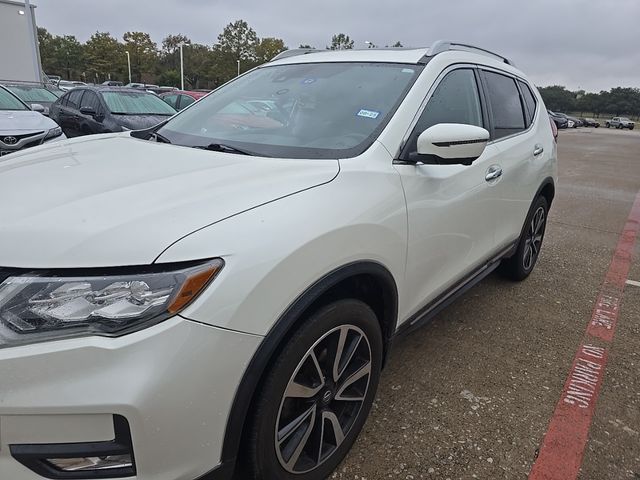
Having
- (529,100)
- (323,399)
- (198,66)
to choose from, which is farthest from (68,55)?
(323,399)

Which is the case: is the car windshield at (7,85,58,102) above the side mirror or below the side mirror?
below

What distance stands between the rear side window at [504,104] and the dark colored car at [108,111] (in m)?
6.28

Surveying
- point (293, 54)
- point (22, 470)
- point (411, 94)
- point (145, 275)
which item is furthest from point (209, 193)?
point (293, 54)

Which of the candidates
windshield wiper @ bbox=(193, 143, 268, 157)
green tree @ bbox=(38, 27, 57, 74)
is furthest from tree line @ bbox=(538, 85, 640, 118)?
windshield wiper @ bbox=(193, 143, 268, 157)

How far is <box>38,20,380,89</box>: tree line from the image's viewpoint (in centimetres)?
5988

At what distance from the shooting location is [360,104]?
2.40 m

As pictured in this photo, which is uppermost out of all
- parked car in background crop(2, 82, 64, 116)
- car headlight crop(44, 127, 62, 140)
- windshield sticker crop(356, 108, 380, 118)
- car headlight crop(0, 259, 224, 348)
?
windshield sticker crop(356, 108, 380, 118)

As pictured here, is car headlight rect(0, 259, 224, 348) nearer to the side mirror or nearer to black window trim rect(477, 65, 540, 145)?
the side mirror

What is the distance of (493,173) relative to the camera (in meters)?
2.96

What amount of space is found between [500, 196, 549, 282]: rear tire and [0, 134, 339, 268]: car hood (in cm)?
249

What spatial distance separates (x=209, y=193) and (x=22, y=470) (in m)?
0.93

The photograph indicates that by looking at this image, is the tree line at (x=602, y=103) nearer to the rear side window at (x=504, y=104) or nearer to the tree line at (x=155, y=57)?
the tree line at (x=155, y=57)

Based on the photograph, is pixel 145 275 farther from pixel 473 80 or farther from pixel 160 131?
pixel 473 80

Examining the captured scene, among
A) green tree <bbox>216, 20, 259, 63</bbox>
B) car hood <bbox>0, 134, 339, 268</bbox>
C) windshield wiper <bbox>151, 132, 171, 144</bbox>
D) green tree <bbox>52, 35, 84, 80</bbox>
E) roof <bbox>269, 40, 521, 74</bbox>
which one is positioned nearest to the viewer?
car hood <bbox>0, 134, 339, 268</bbox>
